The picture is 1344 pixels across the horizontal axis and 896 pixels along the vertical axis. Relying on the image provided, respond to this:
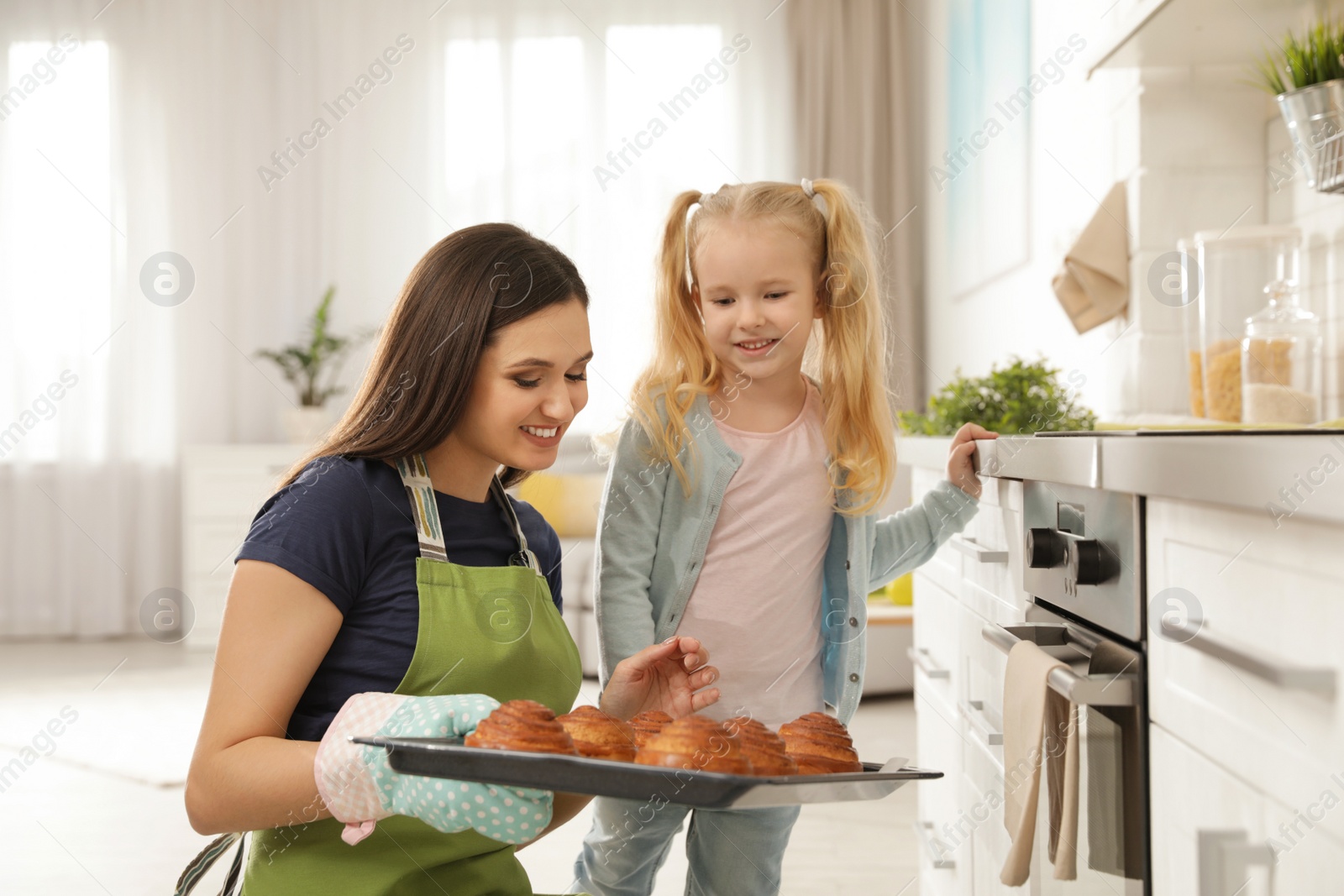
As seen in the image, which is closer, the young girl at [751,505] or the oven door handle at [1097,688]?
the oven door handle at [1097,688]

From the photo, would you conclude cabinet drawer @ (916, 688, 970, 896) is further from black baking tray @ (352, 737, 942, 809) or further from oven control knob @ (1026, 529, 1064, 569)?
black baking tray @ (352, 737, 942, 809)

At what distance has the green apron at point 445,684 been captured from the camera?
36.8 inches

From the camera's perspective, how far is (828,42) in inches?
210

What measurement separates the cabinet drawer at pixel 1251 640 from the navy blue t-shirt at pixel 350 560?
0.64 meters

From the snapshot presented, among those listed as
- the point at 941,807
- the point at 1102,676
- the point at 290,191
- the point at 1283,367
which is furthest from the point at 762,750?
the point at 290,191

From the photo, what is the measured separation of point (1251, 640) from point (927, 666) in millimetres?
1066

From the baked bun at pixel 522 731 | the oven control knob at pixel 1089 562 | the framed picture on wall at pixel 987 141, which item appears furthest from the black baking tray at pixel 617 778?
the framed picture on wall at pixel 987 141

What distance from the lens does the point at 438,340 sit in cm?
103

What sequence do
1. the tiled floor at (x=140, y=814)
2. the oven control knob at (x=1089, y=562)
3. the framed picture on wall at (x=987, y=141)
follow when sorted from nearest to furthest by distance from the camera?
the oven control knob at (x=1089, y=562), the tiled floor at (x=140, y=814), the framed picture on wall at (x=987, y=141)

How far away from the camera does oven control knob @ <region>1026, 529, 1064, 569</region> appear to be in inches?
40.4

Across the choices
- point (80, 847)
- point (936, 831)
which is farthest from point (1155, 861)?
point (80, 847)

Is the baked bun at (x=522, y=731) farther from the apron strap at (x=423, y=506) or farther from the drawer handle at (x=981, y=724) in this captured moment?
the drawer handle at (x=981, y=724)

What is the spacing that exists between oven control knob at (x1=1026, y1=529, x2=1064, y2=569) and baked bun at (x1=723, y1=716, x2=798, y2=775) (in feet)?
1.18

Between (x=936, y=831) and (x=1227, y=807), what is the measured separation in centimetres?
102
